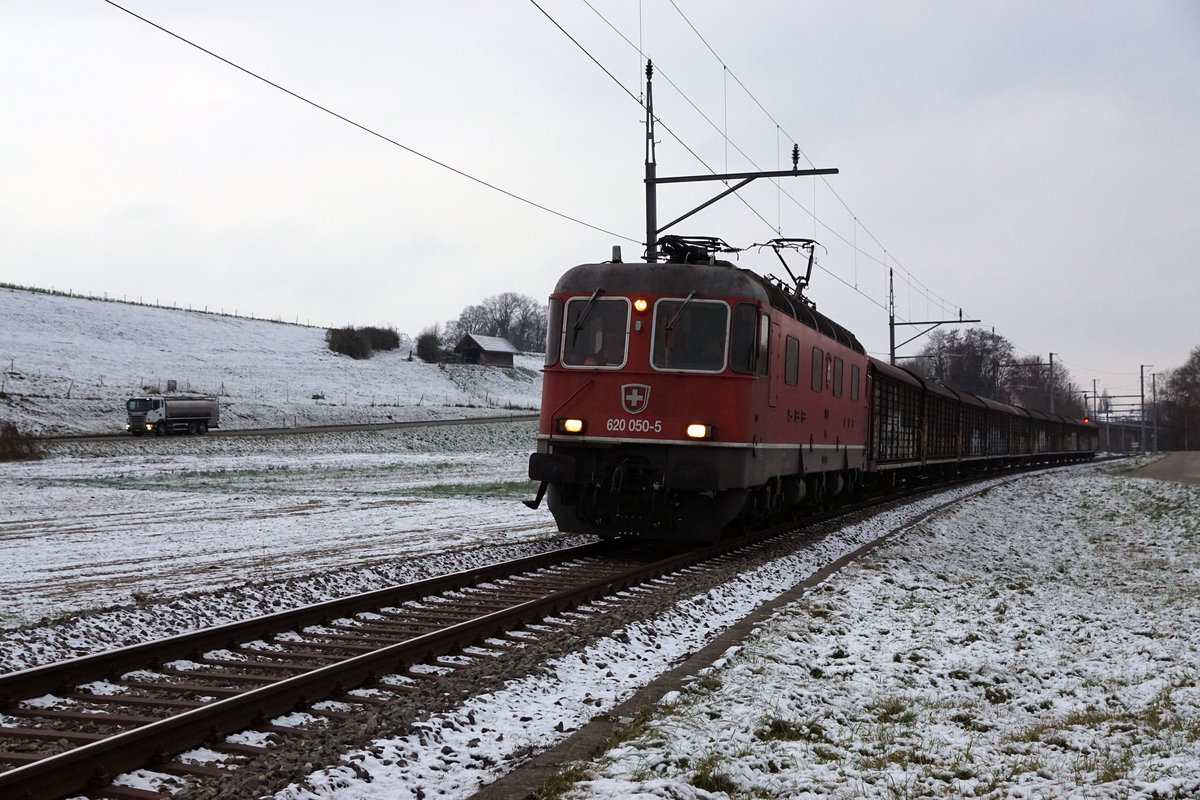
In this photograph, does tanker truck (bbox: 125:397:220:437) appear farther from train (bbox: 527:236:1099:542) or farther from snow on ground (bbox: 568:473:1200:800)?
snow on ground (bbox: 568:473:1200:800)

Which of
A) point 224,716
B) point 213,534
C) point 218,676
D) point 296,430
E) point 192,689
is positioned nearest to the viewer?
point 224,716

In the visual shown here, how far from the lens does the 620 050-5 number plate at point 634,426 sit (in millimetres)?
12430

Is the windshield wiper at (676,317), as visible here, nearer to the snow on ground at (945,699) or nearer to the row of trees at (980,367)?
the snow on ground at (945,699)

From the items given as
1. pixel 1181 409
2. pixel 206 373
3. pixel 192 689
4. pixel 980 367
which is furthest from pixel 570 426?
pixel 1181 409

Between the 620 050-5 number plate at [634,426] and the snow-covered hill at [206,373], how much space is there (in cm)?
4038

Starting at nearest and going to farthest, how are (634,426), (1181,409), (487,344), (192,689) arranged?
(192,689)
(634,426)
(487,344)
(1181,409)

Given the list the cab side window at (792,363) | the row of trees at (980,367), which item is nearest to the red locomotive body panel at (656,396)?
the cab side window at (792,363)

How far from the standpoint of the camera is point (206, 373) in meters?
69.9

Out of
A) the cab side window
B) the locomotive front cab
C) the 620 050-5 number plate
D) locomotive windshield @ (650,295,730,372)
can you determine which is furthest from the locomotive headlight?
the cab side window

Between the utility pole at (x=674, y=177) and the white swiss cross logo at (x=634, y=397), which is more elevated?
the utility pole at (x=674, y=177)

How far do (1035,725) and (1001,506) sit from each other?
19960mm

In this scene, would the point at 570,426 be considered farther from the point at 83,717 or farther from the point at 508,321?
the point at 508,321

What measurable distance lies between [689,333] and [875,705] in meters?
7.01

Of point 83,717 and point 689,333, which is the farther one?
Result: point 689,333
